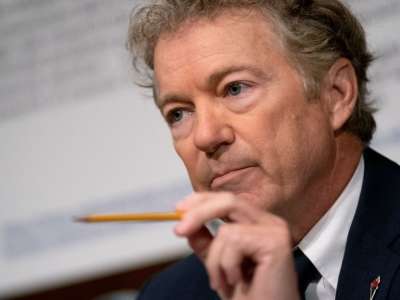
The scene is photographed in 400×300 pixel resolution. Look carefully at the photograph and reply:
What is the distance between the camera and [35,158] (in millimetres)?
3393

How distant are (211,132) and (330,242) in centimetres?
37

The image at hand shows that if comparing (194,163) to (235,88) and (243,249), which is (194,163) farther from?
(243,249)

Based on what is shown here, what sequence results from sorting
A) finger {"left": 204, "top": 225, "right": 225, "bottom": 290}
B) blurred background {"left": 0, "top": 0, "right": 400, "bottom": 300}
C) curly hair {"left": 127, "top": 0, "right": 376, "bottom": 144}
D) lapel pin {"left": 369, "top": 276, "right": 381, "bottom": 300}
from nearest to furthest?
finger {"left": 204, "top": 225, "right": 225, "bottom": 290} → lapel pin {"left": 369, "top": 276, "right": 381, "bottom": 300} → curly hair {"left": 127, "top": 0, "right": 376, "bottom": 144} → blurred background {"left": 0, "top": 0, "right": 400, "bottom": 300}

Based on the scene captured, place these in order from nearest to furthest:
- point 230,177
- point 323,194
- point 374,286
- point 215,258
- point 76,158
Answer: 1. point 215,258
2. point 374,286
3. point 230,177
4. point 323,194
5. point 76,158

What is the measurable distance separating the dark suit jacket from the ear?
0.13 meters

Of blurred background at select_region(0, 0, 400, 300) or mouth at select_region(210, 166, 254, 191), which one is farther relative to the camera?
blurred background at select_region(0, 0, 400, 300)

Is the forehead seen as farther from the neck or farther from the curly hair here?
the neck

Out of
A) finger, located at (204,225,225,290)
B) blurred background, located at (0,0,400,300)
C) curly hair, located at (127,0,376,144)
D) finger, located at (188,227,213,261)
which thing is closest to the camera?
finger, located at (204,225,225,290)

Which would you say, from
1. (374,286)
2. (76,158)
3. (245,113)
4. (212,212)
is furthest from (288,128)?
(76,158)

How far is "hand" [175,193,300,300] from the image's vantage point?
1501 mm

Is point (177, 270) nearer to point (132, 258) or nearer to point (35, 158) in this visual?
point (132, 258)

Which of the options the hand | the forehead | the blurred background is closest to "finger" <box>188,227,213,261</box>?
the hand

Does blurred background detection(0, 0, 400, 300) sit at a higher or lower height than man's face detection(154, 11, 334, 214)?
higher

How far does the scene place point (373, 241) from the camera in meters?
1.89
